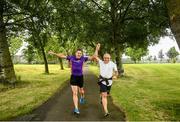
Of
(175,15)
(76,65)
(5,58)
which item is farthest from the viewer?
(5,58)

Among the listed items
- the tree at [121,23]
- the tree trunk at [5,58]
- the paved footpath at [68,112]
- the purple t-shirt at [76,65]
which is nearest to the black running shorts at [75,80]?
the purple t-shirt at [76,65]

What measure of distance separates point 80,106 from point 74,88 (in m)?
2.01

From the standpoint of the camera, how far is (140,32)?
34.1 metres

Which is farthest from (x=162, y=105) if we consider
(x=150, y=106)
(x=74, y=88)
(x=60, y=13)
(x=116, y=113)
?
(x=60, y=13)

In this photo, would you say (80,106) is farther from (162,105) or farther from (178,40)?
(178,40)

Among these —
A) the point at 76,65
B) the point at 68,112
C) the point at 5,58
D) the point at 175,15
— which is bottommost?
the point at 68,112

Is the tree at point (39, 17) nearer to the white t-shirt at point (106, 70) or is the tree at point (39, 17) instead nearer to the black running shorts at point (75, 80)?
the black running shorts at point (75, 80)

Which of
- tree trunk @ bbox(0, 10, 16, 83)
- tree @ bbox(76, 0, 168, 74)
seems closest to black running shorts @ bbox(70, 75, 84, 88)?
tree trunk @ bbox(0, 10, 16, 83)

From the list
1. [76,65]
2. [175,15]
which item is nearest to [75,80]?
[76,65]

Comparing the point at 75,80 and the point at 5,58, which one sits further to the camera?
the point at 5,58

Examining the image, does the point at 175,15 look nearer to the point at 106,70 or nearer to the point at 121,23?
the point at 106,70

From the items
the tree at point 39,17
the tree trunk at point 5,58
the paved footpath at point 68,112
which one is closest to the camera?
the paved footpath at point 68,112

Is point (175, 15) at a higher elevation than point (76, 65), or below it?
higher

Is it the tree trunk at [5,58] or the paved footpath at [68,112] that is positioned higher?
the tree trunk at [5,58]
